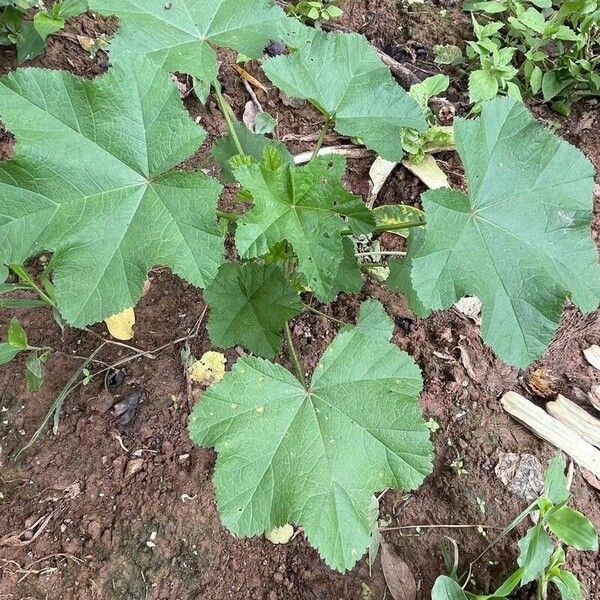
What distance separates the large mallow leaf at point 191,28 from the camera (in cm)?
198

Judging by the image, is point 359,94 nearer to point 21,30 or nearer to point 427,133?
point 427,133

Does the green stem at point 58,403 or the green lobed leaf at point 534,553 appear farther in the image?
the green stem at point 58,403

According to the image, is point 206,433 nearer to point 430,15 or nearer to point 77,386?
point 77,386

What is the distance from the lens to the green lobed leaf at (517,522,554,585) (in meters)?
2.07

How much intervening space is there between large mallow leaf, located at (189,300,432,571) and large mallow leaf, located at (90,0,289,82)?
1017 mm

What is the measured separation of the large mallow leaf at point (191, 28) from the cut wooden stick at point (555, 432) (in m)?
1.77

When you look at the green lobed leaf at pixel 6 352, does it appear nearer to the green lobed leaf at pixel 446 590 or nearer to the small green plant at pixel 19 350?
the small green plant at pixel 19 350

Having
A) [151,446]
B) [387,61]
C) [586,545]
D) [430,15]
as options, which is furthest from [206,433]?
[430,15]

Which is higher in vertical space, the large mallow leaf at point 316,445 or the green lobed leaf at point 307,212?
the green lobed leaf at point 307,212

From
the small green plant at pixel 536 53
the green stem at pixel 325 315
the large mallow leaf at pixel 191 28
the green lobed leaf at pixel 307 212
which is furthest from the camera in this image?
the small green plant at pixel 536 53

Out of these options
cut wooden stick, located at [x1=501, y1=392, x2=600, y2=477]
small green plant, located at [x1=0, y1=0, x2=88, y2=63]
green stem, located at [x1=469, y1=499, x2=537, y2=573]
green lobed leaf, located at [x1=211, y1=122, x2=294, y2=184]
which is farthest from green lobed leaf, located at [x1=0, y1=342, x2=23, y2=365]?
cut wooden stick, located at [x1=501, y1=392, x2=600, y2=477]

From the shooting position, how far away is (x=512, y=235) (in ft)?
6.29

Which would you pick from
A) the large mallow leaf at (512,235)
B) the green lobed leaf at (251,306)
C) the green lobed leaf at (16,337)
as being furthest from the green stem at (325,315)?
the green lobed leaf at (16,337)

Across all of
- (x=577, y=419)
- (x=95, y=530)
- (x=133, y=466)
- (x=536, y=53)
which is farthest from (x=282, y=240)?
(x=536, y=53)
